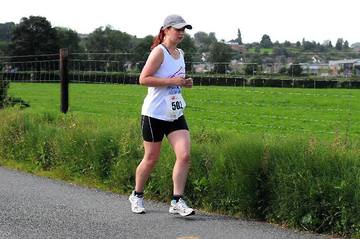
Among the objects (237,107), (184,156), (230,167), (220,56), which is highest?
(220,56)

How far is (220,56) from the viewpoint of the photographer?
39.7 feet

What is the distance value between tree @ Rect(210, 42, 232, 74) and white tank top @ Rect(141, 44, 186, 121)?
201 inches

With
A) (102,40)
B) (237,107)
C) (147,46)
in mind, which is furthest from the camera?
(102,40)

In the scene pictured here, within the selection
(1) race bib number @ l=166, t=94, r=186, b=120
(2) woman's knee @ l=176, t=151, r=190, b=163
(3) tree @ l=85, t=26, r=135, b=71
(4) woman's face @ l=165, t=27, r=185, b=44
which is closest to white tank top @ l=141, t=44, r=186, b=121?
(1) race bib number @ l=166, t=94, r=186, b=120

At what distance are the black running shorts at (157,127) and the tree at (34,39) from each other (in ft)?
169

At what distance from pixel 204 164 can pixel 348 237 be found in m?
1.89

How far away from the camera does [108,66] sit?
47.0 feet

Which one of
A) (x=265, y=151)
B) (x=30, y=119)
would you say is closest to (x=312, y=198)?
(x=265, y=151)

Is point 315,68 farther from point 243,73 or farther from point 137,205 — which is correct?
point 137,205

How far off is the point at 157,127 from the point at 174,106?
28 centimetres

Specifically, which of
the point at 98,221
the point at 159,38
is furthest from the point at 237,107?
the point at 98,221

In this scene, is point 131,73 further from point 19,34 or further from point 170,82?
point 19,34

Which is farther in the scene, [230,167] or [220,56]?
[220,56]

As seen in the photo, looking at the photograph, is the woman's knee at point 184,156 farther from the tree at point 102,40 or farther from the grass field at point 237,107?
the tree at point 102,40
